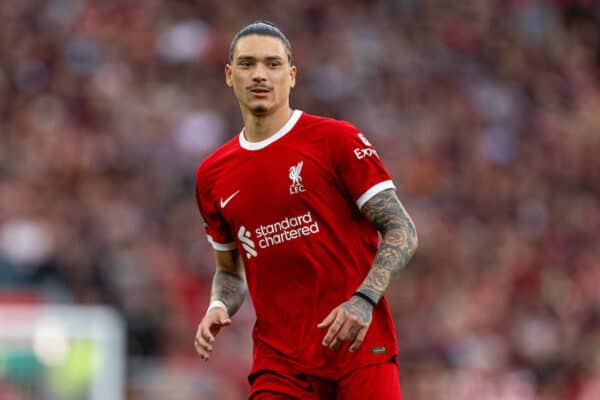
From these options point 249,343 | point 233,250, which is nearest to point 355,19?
point 249,343

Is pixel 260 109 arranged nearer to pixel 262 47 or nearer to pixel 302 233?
pixel 262 47

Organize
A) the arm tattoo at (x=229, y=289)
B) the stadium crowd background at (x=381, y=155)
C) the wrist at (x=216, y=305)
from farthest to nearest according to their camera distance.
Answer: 1. the stadium crowd background at (x=381, y=155)
2. the arm tattoo at (x=229, y=289)
3. the wrist at (x=216, y=305)

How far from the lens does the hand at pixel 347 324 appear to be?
5176 mm

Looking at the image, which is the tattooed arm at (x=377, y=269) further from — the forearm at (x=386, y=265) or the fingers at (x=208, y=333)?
the fingers at (x=208, y=333)

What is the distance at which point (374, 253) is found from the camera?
5.78 m

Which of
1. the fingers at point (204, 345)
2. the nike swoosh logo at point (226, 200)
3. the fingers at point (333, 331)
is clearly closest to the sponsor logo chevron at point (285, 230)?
the nike swoosh logo at point (226, 200)

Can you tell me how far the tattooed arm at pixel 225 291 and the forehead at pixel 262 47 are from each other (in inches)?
40.1

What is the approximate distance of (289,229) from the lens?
225 inches

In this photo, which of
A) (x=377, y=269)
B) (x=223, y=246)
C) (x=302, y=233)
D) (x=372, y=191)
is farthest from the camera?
(x=223, y=246)

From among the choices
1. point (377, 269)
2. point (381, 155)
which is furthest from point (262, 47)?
point (381, 155)

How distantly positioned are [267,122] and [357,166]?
492 mm

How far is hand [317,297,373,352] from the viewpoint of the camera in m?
5.18

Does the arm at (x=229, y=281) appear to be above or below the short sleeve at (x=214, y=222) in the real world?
below

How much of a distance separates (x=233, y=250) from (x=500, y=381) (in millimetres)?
7634
